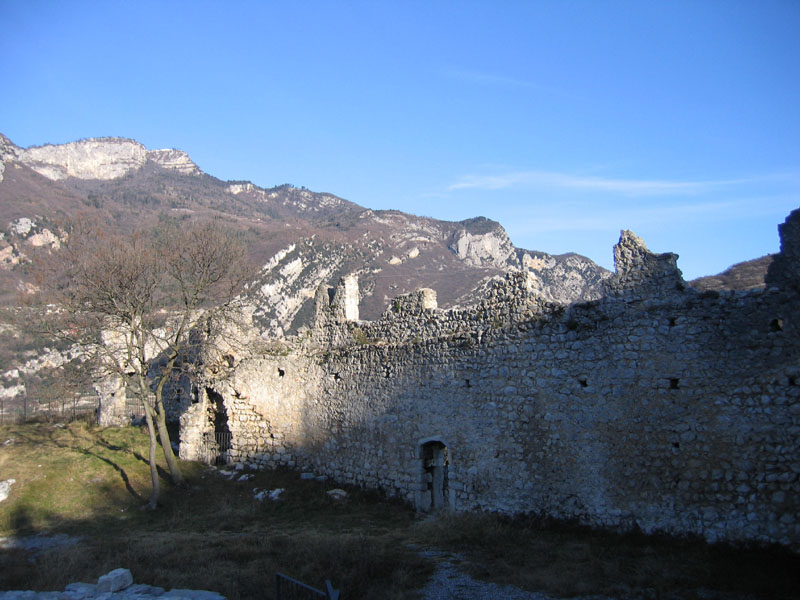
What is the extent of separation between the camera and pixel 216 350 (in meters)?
21.0

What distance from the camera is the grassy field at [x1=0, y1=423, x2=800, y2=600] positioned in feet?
28.0

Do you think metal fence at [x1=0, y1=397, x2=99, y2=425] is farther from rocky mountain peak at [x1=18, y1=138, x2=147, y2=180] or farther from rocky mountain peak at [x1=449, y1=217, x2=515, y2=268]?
rocky mountain peak at [x1=18, y1=138, x2=147, y2=180]

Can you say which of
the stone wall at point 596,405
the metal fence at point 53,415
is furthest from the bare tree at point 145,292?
the metal fence at point 53,415

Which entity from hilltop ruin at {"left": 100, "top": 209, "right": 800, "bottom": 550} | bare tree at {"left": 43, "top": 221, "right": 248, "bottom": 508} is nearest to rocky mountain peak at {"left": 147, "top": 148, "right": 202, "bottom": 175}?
bare tree at {"left": 43, "top": 221, "right": 248, "bottom": 508}

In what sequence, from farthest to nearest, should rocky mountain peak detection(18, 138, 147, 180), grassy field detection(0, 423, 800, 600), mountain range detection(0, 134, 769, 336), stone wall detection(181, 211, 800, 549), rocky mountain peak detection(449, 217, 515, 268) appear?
rocky mountain peak detection(18, 138, 147, 180) → rocky mountain peak detection(449, 217, 515, 268) → mountain range detection(0, 134, 769, 336) → stone wall detection(181, 211, 800, 549) → grassy field detection(0, 423, 800, 600)

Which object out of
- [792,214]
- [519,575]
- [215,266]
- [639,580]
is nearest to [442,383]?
[519,575]

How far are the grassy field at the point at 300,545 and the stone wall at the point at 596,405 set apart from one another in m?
0.67

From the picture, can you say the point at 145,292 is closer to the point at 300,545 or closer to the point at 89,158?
the point at 300,545

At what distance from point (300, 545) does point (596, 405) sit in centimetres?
604

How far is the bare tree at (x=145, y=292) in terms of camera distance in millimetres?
17266

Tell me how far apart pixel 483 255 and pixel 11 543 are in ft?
221

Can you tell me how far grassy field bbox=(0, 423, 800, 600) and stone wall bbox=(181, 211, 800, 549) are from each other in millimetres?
667

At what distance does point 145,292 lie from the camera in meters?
18.0

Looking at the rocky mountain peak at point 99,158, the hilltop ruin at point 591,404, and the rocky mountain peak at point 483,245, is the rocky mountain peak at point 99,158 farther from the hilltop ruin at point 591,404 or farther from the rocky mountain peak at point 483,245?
the hilltop ruin at point 591,404
